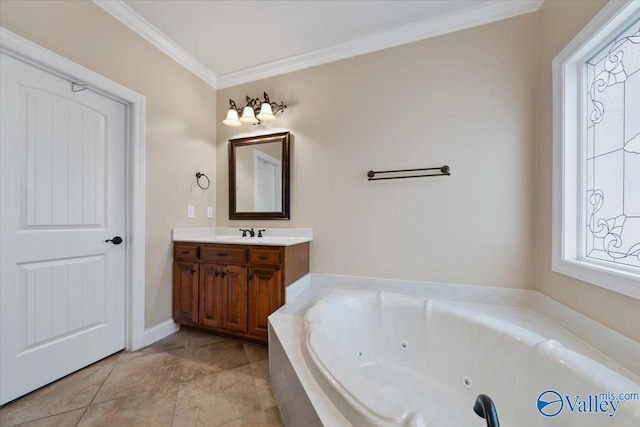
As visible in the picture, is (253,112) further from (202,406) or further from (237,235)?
(202,406)

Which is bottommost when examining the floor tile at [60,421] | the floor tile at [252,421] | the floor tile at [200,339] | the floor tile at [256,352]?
the floor tile at [256,352]

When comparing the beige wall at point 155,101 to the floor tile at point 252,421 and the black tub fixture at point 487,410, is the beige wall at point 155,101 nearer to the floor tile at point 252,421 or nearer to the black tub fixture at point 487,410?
the floor tile at point 252,421

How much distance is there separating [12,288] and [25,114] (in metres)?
1.00

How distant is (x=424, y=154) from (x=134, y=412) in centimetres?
249

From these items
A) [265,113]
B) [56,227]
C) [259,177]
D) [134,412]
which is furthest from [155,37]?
[134,412]

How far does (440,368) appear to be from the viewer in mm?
1396

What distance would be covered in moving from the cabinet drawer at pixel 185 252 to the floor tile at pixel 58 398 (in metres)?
Answer: 0.89

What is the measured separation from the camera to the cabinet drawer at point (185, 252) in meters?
2.10

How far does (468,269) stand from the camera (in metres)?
1.81

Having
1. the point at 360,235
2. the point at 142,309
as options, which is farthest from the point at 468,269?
the point at 142,309

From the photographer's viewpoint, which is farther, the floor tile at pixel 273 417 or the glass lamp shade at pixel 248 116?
the glass lamp shade at pixel 248 116

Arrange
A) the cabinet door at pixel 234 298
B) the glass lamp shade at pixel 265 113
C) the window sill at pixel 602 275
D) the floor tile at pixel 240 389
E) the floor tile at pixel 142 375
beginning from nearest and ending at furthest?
the window sill at pixel 602 275, the floor tile at pixel 240 389, the floor tile at pixel 142 375, the cabinet door at pixel 234 298, the glass lamp shade at pixel 265 113

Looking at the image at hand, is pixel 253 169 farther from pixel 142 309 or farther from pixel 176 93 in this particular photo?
pixel 142 309
